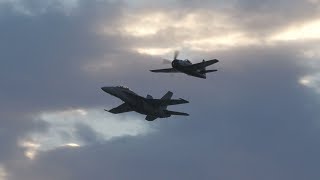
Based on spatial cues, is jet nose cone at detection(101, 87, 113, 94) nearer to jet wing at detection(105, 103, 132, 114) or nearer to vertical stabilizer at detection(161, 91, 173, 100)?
jet wing at detection(105, 103, 132, 114)

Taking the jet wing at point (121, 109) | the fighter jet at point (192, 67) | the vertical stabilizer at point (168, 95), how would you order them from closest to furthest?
the fighter jet at point (192, 67)
the jet wing at point (121, 109)
the vertical stabilizer at point (168, 95)

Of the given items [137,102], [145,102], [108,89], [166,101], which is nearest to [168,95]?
[145,102]

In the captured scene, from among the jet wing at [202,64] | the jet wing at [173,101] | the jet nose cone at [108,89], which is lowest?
the jet wing at [173,101]

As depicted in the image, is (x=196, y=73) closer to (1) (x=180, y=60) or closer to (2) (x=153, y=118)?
(1) (x=180, y=60)

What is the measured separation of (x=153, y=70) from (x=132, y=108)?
11.8 metres

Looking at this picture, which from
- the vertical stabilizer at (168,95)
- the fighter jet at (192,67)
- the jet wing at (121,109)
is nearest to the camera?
the fighter jet at (192,67)

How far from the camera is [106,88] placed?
150 m

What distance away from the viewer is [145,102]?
156 meters

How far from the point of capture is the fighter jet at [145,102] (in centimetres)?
15150

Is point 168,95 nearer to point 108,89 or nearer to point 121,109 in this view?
point 121,109

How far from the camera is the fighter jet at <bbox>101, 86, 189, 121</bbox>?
5965 inches

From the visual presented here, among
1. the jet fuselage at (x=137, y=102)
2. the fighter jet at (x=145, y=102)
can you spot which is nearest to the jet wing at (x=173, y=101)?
the fighter jet at (x=145, y=102)

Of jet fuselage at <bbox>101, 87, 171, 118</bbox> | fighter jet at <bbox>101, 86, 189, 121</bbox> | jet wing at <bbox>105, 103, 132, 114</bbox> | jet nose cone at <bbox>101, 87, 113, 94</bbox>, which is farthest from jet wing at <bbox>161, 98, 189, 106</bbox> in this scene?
jet wing at <bbox>105, 103, 132, 114</bbox>

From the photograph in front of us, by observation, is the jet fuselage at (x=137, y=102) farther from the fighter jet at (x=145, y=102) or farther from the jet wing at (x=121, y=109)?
the jet wing at (x=121, y=109)
